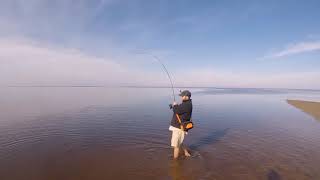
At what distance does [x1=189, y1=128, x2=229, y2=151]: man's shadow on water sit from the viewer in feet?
36.2

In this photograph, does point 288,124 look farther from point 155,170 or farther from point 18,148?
point 18,148

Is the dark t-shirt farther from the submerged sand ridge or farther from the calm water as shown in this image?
the submerged sand ridge

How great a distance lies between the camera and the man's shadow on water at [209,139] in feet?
36.2

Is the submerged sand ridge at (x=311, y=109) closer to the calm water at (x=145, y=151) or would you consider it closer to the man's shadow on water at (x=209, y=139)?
the calm water at (x=145, y=151)

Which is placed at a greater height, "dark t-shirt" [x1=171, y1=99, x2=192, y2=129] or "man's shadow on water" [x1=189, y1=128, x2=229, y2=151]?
"dark t-shirt" [x1=171, y1=99, x2=192, y2=129]

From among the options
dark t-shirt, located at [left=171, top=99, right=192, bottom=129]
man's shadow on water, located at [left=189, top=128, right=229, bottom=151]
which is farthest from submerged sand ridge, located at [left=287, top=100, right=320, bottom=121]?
dark t-shirt, located at [left=171, top=99, right=192, bottom=129]

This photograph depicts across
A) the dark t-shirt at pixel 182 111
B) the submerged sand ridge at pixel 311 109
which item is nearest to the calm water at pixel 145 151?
the dark t-shirt at pixel 182 111

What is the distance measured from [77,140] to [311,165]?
949cm

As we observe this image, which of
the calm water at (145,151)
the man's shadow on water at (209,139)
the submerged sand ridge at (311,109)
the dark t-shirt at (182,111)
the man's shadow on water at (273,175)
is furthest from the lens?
the submerged sand ridge at (311,109)

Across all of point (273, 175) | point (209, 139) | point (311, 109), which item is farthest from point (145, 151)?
point (311, 109)

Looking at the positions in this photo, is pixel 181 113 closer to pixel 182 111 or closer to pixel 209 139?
pixel 182 111

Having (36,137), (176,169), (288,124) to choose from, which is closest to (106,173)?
(176,169)

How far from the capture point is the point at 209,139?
1239 centimetres

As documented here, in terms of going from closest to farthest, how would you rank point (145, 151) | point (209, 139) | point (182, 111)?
point (182, 111), point (145, 151), point (209, 139)
